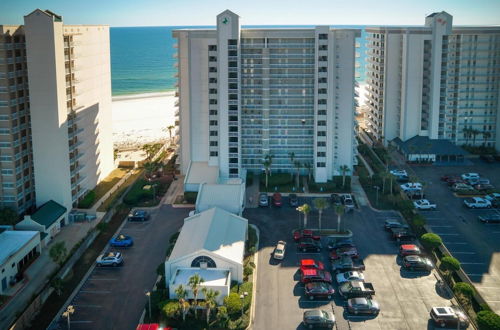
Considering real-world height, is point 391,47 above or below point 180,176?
above

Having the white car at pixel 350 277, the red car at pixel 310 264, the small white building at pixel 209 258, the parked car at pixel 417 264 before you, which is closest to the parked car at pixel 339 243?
the red car at pixel 310 264

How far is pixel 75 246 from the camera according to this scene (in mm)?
61562

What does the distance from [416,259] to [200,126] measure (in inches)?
1512

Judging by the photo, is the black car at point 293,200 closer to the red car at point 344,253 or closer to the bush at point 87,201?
the red car at point 344,253

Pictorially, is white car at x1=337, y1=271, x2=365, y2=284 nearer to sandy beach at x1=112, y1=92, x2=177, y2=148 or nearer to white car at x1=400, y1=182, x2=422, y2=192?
white car at x1=400, y1=182, x2=422, y2=192

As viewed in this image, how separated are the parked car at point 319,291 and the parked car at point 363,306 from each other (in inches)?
93.3

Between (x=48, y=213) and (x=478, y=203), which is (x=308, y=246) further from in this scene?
(x=48, y=213)

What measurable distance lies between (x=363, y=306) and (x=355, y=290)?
283cm

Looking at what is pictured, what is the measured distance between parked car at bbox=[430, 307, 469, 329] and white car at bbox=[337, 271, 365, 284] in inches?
330

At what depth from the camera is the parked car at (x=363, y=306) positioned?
4862cm

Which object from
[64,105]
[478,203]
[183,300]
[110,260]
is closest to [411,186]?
[478,203]

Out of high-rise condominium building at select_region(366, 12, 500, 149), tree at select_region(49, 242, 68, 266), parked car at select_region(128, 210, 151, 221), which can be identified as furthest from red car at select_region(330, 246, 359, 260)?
high-rise condominium building at select_region(366, 12, 500, 149)

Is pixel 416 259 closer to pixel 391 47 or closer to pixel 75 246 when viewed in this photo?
pixel 75 246

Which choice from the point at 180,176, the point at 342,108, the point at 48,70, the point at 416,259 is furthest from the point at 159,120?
the point at 416,259
